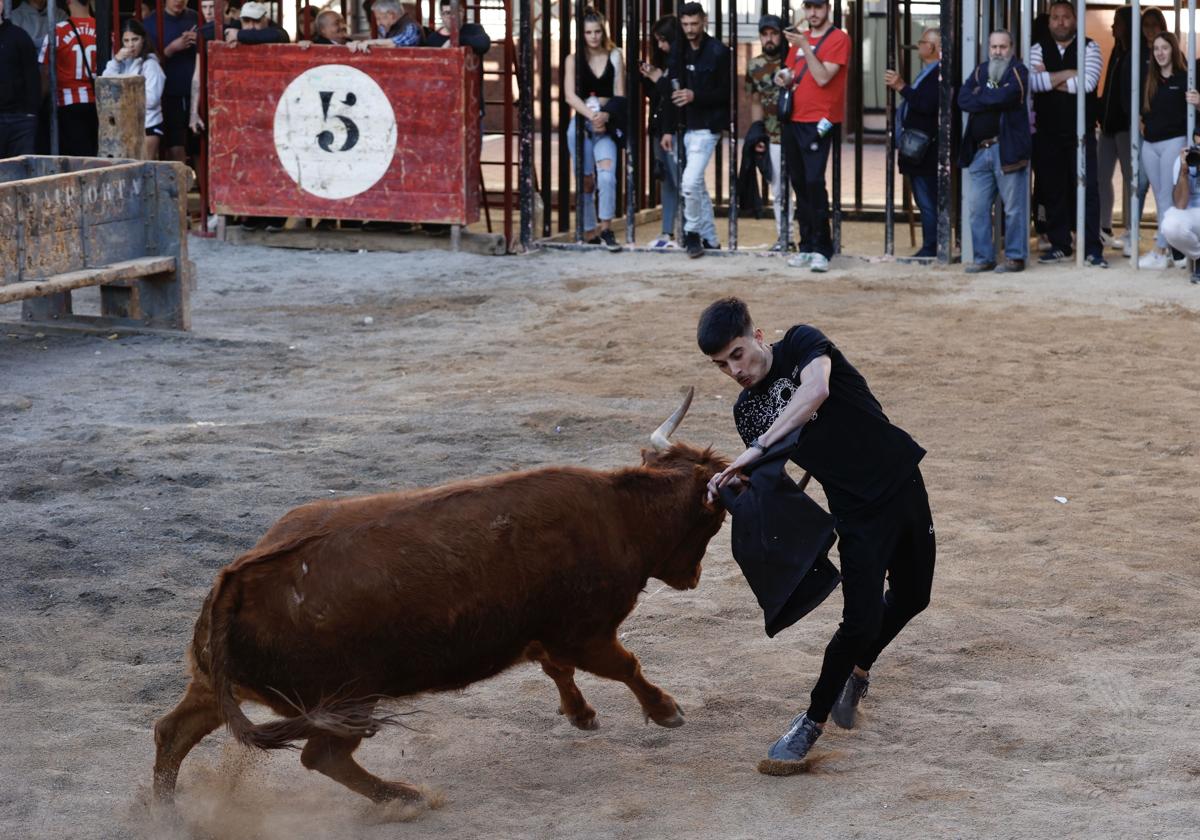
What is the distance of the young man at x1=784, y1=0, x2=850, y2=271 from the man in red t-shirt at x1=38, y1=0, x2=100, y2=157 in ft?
22.4

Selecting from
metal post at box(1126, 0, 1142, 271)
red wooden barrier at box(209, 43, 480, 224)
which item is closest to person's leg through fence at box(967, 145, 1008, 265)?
metal post at box(1126, 0, 1142, 271)

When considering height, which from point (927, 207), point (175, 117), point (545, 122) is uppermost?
point (175, 117)

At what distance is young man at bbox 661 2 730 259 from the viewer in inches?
580

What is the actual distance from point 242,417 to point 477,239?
20.6ft

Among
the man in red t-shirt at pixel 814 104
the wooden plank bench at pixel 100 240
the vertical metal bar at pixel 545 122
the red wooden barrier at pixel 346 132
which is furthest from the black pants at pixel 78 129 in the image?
the man in red t-shirt at pixel 814 104

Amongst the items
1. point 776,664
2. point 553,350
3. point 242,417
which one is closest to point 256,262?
point 553,350

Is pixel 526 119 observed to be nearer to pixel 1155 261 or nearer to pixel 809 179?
pixel 809 179

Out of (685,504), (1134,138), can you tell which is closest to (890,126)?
(1134,138)

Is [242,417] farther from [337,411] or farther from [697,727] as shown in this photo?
[697,727]

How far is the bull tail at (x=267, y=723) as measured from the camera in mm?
4570

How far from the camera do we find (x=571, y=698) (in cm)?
554

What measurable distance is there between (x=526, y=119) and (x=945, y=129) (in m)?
3.86

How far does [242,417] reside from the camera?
9.73 m

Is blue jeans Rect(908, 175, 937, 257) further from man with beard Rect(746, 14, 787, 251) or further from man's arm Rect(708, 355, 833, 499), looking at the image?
man's arm Rect(708, 355, 833, 499)
